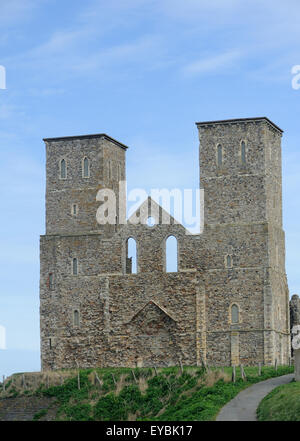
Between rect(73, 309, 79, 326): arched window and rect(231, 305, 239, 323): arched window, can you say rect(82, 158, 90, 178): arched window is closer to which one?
rect(73, 309, 79, 326): arched window

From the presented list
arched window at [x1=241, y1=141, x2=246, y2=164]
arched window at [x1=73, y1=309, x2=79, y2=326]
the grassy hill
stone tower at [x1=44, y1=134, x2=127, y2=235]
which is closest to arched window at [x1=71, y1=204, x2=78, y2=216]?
stone tower at [x1=44, y1=134, x2=127, y2=235]

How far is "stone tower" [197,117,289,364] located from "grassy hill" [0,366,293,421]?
5.10 m

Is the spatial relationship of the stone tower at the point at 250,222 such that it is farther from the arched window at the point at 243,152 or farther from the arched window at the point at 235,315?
the arched window at the point at 235,315

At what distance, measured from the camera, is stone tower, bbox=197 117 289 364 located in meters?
58.1

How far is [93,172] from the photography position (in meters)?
62.6

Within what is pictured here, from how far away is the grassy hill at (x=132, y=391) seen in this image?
45250 mm

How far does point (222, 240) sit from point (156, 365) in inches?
318

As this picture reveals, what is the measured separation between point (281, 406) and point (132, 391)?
15728 millimetres

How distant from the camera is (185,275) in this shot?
59.1 metres

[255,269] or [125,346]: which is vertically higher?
[255,269]
